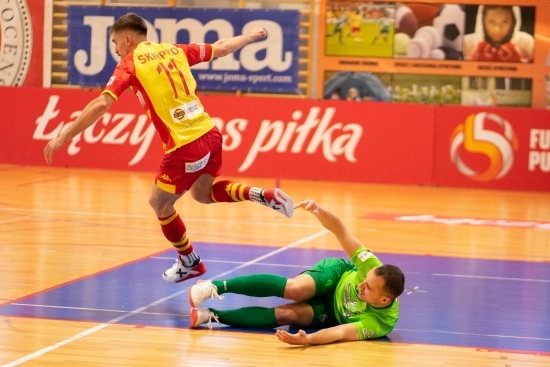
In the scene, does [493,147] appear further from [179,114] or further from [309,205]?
[309,205]

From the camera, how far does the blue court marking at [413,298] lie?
277 inches

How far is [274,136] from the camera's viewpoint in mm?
17281

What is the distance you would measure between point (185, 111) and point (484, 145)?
9.95 m

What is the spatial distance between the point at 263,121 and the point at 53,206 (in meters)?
5.13

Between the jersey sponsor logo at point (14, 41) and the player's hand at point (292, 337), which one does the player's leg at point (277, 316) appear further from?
the jersey sponsor logo at point (14, 41)

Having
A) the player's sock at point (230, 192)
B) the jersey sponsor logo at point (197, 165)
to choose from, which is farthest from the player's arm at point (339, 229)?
the jersey sponsor logo at point (197, 165)

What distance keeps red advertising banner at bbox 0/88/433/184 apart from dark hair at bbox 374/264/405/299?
426 inches

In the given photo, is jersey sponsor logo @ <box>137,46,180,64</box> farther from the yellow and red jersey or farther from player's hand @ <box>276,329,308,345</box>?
player's hand @ <box>276,329,308,345</box>

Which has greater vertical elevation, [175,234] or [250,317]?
[175,234]

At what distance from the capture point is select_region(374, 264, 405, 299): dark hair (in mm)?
6273

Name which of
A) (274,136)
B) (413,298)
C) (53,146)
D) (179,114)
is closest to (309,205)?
(179,114)

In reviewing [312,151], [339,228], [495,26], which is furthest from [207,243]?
[495,26]

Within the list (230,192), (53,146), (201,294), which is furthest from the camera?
(230,192)

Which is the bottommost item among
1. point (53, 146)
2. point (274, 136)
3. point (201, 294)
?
point (201, 294)
